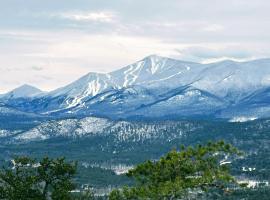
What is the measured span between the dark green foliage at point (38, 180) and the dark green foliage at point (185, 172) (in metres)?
15.9

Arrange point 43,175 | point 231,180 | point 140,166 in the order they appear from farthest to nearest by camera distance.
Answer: point 43,175
point 140,166
point 231,180

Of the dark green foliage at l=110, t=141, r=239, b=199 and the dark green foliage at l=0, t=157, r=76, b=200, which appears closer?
the dark green foliage at l=110, t=141, r=239, b=199

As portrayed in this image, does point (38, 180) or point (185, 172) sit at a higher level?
point (185, 172)

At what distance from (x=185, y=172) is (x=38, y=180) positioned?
22.3 m

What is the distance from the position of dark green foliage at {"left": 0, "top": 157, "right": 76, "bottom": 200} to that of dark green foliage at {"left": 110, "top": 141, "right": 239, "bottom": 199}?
1586 cm

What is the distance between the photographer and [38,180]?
74.6m

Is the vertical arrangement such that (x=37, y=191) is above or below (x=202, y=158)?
below

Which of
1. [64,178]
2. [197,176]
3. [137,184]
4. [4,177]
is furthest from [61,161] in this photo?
[197,176]

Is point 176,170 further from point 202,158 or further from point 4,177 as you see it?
point 4,177

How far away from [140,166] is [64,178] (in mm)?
17732

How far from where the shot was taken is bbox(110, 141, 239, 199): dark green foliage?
58.5m

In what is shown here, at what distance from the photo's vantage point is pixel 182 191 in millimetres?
58375

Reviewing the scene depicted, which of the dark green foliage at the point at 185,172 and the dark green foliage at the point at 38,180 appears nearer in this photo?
the dark green foliage at the point at 185,172

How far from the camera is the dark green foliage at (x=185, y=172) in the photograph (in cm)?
5850
